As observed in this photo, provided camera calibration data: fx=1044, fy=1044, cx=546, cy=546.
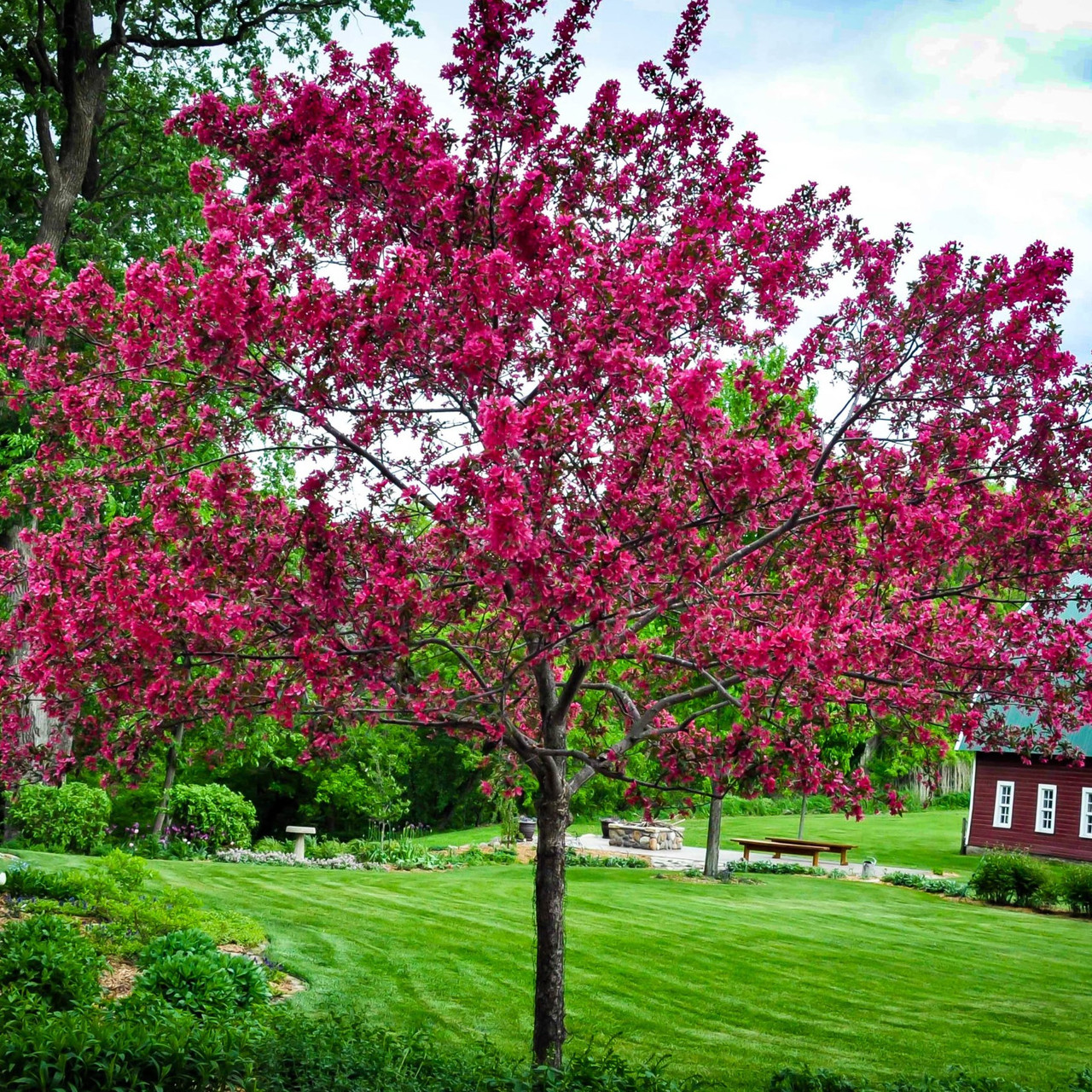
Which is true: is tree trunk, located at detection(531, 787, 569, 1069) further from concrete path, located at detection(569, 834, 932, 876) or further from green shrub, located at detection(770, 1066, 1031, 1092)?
concrete path, located at detection(569, 834, 932, 876)

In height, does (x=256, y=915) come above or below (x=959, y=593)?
below

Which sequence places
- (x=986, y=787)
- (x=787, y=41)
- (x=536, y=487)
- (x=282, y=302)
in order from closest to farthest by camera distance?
(x=536, y=487) < (x=282, y=302) < (x=787, y=41) < (x=986, y=787)

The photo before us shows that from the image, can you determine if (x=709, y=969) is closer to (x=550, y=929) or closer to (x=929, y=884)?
(x=550, y=929)

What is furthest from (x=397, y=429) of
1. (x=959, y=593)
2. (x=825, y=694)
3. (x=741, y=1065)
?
(x=741, y=1065)

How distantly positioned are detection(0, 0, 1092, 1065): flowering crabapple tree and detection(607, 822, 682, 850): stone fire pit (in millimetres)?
19946

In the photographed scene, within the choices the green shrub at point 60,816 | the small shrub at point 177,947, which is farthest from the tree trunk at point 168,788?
the small shrub at point 177,947

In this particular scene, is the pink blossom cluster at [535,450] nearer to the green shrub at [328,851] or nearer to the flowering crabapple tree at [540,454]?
the flowering crabapple tree at [540,454]

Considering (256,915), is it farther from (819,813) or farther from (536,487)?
(819,813)

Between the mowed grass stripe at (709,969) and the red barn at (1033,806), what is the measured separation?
8.67m

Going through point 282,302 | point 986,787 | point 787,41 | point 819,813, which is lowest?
point 819,813

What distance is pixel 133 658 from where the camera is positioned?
17.3 feet

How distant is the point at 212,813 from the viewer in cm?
1977

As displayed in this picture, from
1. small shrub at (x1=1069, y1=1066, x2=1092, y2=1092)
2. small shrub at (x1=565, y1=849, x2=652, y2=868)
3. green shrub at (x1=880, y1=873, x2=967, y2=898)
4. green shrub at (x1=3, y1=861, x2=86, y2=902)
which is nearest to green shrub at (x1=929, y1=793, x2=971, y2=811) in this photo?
green shrub at (x1=880, y1=873, x2=967, y2=898)

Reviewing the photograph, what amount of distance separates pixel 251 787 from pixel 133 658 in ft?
90.7
